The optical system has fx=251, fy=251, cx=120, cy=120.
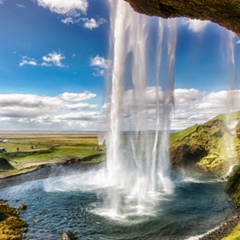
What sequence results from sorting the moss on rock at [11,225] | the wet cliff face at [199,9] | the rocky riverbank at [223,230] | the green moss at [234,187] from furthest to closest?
the green moss at [234,187] → the moss on rock at [11,225] → the rocky riverbank at [223,230] → the wet cliff face at [199,9]

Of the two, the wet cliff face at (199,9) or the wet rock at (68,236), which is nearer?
the wet cliff face at (199,9)

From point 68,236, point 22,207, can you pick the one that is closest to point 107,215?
point 68,236

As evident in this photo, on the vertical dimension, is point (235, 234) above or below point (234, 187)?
above

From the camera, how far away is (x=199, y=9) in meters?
14.3

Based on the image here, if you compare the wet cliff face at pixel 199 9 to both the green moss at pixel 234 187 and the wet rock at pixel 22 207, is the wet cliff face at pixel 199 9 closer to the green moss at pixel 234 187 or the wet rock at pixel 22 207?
the green moss at pixel 234 187

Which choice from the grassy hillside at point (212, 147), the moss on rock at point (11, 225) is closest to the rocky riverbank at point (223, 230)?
the moss on rock at point (11, 225)

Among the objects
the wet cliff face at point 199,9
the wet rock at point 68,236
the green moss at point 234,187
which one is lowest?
the wet rock at point 68,236

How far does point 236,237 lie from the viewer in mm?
23969

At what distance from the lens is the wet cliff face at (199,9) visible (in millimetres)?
12797

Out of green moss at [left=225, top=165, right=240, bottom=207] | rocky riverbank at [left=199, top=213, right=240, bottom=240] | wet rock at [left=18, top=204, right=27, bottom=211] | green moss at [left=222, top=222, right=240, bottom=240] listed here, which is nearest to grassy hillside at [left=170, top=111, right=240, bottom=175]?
green moss at [left=225, top=165, right=240, bottom=207]

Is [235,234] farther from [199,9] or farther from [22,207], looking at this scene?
[22,207]

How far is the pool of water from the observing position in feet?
99.9

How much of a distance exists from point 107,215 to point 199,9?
98.8ft

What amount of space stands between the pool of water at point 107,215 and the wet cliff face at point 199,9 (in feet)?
78.7
